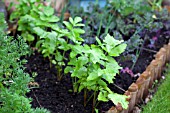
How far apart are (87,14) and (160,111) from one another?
5.13 feet

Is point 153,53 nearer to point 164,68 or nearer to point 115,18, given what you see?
point 164,68

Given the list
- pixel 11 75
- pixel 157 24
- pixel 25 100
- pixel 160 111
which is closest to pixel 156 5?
pixel 157 24

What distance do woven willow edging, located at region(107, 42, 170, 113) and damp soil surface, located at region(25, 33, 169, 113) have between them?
136mm

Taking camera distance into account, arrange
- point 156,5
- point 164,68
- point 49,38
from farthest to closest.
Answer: point 156,5, point 164,68, point 49,38

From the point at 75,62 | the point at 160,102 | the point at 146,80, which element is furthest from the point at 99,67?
the point at 160,102

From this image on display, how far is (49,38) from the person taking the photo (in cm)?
317

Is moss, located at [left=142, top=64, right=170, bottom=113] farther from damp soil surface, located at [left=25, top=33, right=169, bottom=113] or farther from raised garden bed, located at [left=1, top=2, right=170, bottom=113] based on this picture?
damp soil surface, located at [left=25, top=33, right=169, bottom=113]

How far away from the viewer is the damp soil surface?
3131mm

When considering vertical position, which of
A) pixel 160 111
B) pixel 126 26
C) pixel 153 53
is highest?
pixel 126 26

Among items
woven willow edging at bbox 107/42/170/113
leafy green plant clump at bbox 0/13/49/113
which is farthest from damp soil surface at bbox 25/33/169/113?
leafy green plant clump at bbox 0/13/49/113

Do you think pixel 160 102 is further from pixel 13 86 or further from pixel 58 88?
pixel 13 86

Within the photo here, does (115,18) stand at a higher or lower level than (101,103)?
higher

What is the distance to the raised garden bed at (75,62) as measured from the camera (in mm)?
3131

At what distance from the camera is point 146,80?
343cm
